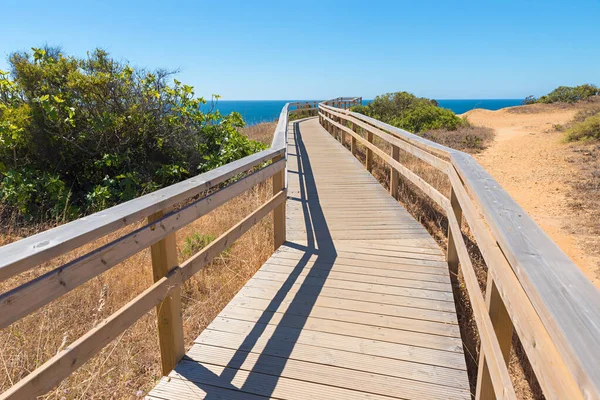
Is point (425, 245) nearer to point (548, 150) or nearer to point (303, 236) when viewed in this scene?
point (303, 236)

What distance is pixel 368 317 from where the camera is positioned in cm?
316

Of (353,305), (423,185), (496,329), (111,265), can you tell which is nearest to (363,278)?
(353,305)

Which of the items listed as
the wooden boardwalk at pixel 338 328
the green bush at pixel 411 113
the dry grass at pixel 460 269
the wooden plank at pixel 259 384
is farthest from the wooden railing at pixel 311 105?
the wooden plank at pixel 259 384

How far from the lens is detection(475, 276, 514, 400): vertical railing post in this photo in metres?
1.82

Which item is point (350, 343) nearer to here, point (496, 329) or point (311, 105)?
point (496, 329)

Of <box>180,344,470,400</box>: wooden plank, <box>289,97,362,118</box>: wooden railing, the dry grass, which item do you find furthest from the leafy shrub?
<box>180,344,470,400</box>: wooden plank

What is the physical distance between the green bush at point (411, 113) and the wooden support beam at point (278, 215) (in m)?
14.7

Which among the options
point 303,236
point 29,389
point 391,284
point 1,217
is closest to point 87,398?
point 29,389

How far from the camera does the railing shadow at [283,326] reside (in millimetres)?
2447

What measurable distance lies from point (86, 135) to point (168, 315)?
6739 millimetres

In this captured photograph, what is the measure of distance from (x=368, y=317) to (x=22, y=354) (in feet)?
7.89

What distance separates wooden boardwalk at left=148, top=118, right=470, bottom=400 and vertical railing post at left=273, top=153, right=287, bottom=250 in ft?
0.40

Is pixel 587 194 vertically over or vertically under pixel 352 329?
under

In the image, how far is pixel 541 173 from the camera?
1059 centimetres
